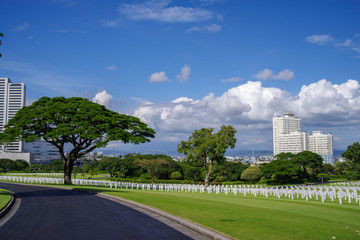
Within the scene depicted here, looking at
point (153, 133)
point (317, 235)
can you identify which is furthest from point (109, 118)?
point (317, 235)

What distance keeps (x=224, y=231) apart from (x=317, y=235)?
2749mm

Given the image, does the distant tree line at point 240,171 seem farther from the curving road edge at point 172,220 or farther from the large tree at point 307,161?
the curving road edge at point 172,220

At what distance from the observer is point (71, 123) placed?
131 feet

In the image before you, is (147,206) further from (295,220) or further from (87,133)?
(87,133)

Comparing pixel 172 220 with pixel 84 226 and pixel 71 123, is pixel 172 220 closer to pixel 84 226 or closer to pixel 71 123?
pixel 84 226

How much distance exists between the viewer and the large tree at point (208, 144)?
4703cm

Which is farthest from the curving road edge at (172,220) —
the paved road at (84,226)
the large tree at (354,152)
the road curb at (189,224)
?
the large tree at (354,152)

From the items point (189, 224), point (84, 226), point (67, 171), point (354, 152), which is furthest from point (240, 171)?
point (84, 226)

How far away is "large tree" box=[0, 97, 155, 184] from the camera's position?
3925cm

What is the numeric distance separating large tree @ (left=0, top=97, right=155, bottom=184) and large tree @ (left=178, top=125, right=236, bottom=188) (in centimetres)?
816

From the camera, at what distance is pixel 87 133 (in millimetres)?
39531

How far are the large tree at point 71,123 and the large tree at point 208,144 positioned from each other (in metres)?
8.16

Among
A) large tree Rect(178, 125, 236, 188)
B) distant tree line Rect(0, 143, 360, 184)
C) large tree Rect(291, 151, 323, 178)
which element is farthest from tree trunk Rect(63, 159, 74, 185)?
large tree Rect(291, 151, 323, 178)

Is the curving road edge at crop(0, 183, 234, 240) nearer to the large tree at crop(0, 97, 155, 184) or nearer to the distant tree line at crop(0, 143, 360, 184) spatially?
the large tree at crop(0, 97, 155, 184)
